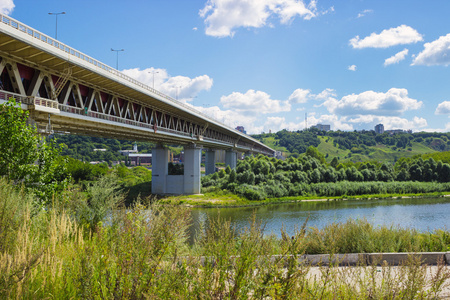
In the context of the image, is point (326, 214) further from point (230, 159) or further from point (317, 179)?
point (230, 159)

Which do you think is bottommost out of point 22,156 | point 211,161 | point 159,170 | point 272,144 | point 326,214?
point 326,214

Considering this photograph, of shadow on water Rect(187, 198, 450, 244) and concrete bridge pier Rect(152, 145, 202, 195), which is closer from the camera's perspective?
shadow on water Rect(187, 198, 450, 244)

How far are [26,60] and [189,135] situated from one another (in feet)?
83.9

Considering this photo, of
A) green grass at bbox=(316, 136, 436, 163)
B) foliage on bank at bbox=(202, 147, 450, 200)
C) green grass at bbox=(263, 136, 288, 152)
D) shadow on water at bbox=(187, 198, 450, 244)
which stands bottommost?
shadow on water at bbox=(187, 198, 450, 244)

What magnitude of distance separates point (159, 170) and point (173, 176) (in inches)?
82.8

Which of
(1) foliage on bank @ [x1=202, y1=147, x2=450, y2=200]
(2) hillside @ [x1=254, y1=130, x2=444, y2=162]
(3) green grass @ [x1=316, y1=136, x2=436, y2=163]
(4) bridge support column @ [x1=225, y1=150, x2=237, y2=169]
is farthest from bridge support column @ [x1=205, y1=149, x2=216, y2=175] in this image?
(2) hillside @ [x1=254, y1=130, x2=444, y2=162]

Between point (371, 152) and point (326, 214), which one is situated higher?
point (371, 152)

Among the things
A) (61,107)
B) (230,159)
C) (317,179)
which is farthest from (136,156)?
(61,107)

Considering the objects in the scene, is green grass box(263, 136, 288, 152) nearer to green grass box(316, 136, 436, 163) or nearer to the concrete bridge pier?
green grass box(316, 136, 436, 163)

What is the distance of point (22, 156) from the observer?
10.8 metres

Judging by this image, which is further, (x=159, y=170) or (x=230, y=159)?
(x=230, y=159)

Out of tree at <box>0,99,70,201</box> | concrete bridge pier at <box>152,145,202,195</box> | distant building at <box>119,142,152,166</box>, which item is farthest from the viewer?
distant building at <box>119,142,152,166</box>

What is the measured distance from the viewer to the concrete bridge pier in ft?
145

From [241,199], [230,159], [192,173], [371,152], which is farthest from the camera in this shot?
[371,152]
